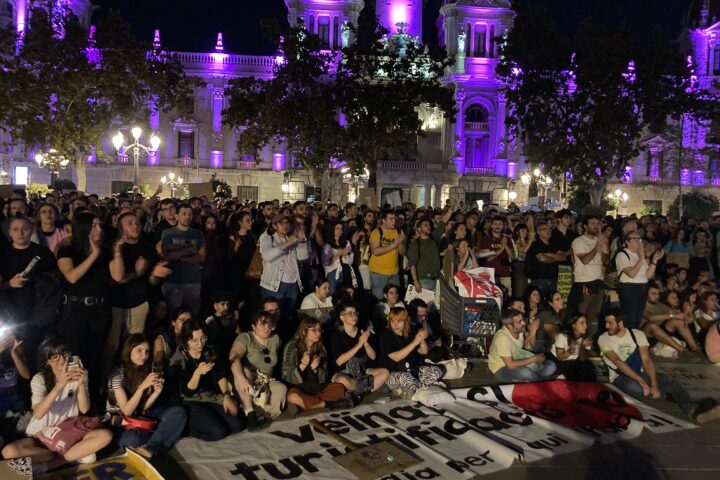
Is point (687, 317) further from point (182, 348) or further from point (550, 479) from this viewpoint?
point (182, 348)

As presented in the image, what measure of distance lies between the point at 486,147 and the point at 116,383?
133 ft

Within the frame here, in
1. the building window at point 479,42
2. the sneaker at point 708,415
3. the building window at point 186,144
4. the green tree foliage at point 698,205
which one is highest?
the building window at point 479,42

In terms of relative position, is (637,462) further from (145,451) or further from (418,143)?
(418,143)

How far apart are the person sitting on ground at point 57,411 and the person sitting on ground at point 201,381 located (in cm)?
90

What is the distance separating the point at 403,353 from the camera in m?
7.28

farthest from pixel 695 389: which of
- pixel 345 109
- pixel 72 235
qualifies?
pixel 345 109

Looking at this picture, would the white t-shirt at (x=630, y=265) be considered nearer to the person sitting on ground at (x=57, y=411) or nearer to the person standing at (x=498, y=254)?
the person standing at (x=498, y=254)

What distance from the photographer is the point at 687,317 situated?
9.59 m

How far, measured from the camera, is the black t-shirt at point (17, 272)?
562 cm

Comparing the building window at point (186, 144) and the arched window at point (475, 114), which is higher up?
the arched window at point (475, 114)

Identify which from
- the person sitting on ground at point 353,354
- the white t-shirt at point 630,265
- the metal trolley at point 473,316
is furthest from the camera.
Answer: the white t-shirt at point 630,265

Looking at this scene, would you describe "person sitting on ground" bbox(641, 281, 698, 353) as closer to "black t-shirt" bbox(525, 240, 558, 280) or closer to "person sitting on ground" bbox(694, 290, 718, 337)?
"person sitting on ground" bbox(694, 290, 718, 337)

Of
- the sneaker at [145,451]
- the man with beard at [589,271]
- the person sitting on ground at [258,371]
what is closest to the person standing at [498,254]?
the man with beard at [589,271]

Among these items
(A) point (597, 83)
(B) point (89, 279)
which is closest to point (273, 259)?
(B) point (89, 279)
